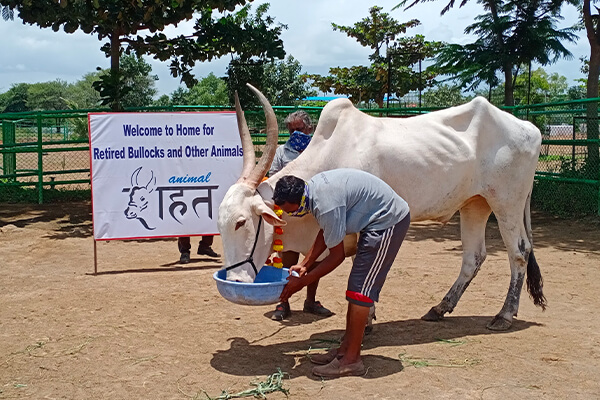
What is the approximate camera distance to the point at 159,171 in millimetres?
7785

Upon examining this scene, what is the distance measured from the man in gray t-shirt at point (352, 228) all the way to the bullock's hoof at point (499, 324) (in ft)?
5.31

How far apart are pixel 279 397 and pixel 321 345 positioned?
1.14 m

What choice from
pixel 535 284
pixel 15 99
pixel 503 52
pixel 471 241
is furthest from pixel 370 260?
pixel 15 99

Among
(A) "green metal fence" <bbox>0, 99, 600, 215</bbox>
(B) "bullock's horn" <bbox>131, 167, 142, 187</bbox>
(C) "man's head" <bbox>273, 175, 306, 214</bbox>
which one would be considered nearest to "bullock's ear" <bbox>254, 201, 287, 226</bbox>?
(C) "man's head" <bbox>273, 175, 306, 214</bbox>

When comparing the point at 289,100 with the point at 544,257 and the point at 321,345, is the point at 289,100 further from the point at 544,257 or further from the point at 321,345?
the point at 321,345

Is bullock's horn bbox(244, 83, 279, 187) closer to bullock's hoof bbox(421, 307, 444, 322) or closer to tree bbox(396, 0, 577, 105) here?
bullock's hoof bbox(421, 307, 444, 322)

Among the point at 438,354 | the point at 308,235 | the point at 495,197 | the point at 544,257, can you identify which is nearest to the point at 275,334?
the point at 308,235

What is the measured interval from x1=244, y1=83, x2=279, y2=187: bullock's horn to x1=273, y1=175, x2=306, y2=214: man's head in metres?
0.71

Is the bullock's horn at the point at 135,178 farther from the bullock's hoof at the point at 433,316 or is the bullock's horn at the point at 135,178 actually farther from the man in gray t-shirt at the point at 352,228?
the man in gray t-shirt at the point at 352,228

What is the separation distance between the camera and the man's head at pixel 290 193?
4.06 m

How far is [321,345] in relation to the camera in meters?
5.01

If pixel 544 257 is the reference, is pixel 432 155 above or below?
above

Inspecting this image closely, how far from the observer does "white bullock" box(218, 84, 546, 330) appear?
4988 mm

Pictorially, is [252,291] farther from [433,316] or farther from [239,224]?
[433,316]
